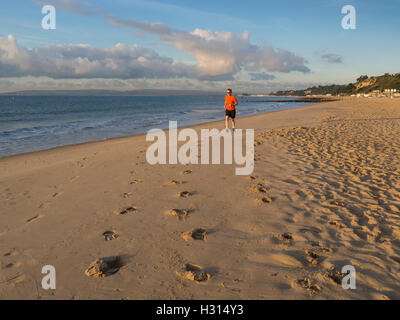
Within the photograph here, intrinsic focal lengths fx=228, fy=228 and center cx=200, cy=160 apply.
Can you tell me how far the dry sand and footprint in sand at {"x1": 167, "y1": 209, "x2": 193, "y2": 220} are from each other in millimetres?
18

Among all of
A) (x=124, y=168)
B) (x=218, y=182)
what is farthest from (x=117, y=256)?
(x=124, y=168)

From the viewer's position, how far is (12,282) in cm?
263

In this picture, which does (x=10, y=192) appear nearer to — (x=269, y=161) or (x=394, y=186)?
(x=269, y=161)

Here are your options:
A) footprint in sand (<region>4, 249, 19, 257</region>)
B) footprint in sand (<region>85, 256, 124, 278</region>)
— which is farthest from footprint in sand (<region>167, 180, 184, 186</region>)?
footprint in sand (<region>4, 249, 19, 257</region>)

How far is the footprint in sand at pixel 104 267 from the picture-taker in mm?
2715

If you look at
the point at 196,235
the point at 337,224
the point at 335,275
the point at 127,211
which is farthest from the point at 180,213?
the point at 337,224

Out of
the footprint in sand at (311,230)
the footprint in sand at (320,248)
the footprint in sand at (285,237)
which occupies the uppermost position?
the footprint in sand at (311,230)

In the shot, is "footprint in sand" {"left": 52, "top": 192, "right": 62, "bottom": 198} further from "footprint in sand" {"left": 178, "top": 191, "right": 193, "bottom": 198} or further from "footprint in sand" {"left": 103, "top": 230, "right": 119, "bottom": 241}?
"footprint in sand" {"left": 178, "top": 191, "right": 193, "bottom": 198}

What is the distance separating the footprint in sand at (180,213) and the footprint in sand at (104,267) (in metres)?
1.25

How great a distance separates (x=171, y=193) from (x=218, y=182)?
4.12 feet

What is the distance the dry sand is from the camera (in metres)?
2.57

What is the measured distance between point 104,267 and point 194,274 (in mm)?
1120

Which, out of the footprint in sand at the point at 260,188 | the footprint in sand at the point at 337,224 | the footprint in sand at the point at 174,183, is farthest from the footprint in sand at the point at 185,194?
the footprint in sand at the point at 337,224

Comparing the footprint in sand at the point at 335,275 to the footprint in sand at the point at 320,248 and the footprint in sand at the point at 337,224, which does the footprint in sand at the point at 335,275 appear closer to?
the footprint in sand at the point at 320,248
